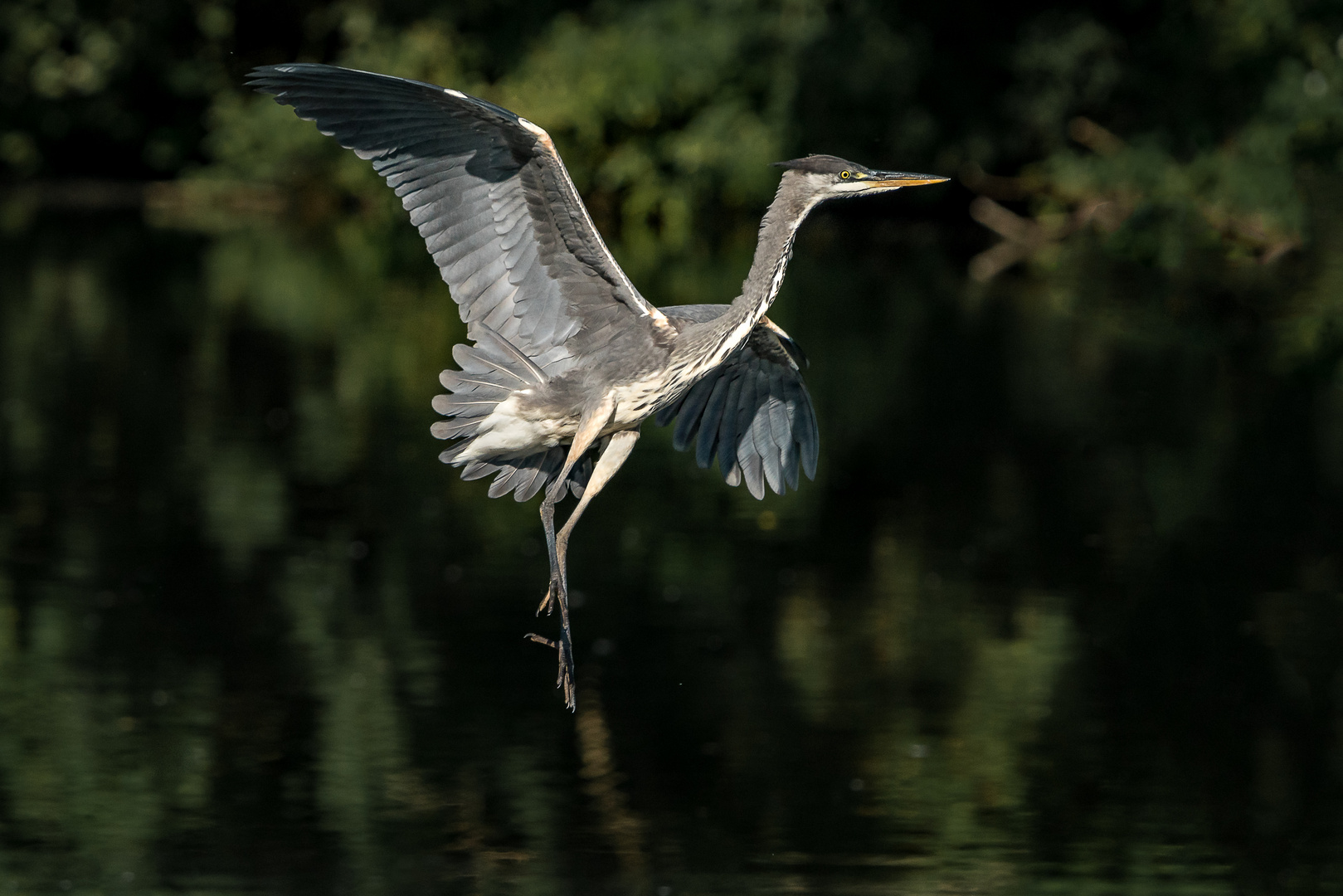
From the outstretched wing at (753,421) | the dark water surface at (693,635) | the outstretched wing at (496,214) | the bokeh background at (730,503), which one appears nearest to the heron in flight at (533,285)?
the outstretched wing at (496,214)

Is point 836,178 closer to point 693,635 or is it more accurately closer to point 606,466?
point 606,466

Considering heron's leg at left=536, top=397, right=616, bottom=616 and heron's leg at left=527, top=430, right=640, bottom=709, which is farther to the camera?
heron's leg at left=536, top=397, right=616, bottom=616

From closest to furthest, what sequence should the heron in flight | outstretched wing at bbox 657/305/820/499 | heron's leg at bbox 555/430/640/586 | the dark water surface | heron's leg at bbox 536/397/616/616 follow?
the heron in flight → heron's leg at bbox 536/397/616/616 → heron's leg at bbox 555/430/640/586 → outstretched wing at bbox 657/305/820/499 → the dark water surface

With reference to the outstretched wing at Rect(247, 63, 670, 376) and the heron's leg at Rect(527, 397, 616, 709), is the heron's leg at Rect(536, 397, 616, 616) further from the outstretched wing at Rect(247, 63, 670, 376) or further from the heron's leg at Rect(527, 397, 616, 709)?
the outstretched wing at Rect(247, 63, 670, 376)

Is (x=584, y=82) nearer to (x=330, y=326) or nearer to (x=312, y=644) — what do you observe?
(x=330, y=326)

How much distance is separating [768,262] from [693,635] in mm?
19968

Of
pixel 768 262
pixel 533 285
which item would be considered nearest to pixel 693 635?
pixel 533 285

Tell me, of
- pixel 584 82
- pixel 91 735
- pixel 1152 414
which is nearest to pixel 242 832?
pixel 91 735

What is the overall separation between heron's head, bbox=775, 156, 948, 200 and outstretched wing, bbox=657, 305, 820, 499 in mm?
1461

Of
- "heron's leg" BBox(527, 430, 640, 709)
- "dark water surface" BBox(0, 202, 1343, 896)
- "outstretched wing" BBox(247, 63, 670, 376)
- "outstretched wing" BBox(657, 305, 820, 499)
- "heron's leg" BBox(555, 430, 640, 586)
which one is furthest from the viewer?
"dark water surface" BBox(0, 202, 1343, 896)

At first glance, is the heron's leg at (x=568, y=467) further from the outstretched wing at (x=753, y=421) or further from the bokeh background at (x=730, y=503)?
the bokeh background at (x=730, y=503)

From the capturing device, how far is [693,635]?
26.7 meters

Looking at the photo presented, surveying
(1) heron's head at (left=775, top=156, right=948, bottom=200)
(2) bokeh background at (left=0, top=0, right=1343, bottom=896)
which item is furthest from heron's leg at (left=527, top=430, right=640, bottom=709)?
(2) bokeh background at (left=0, top=0, right=1343, bottom=896)

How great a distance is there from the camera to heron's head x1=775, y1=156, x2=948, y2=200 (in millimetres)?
6973
